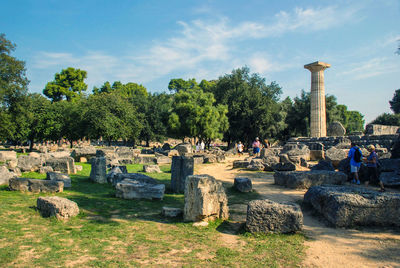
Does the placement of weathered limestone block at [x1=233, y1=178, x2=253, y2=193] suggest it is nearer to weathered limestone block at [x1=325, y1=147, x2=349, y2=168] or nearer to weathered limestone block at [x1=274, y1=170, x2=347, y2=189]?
weathered limestone block at [x1=274, y1=170, x2=347, y2=189]

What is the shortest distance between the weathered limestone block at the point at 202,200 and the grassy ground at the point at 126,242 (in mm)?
232

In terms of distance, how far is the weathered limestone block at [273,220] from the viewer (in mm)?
5723

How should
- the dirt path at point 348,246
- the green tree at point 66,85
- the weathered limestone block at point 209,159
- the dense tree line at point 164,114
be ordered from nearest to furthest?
the dirt path at point 348,246
the weathered limestone block at point 209,159
the dense tree line at point 164,114
the green tree at point 66,85

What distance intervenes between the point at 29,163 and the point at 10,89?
10.5 meters

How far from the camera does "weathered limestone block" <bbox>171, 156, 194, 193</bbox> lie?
10.2 m

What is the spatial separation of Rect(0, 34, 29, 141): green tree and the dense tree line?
0.07 m

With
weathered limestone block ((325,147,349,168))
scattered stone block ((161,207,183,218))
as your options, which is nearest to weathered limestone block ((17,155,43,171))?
scattered stone block ((161,207,183,218))

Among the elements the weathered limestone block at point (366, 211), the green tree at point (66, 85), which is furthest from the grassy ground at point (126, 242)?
the green tree at point (66, 85)

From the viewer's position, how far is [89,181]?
37.7ft

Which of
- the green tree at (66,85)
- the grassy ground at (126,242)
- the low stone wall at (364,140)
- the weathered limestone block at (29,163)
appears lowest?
the grassy ground at (126,242)

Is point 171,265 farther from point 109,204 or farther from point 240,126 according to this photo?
point 240,126

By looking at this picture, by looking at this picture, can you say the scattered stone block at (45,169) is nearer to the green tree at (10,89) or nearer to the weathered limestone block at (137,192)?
the weathered limestone block at (137,192)

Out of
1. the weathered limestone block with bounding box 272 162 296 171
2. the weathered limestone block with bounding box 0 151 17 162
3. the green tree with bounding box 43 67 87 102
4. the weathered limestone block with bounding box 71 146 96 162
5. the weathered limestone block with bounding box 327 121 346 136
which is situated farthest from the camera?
the green tree with bounding box 43 67 87 102

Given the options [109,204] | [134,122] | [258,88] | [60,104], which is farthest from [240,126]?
[109,204]
